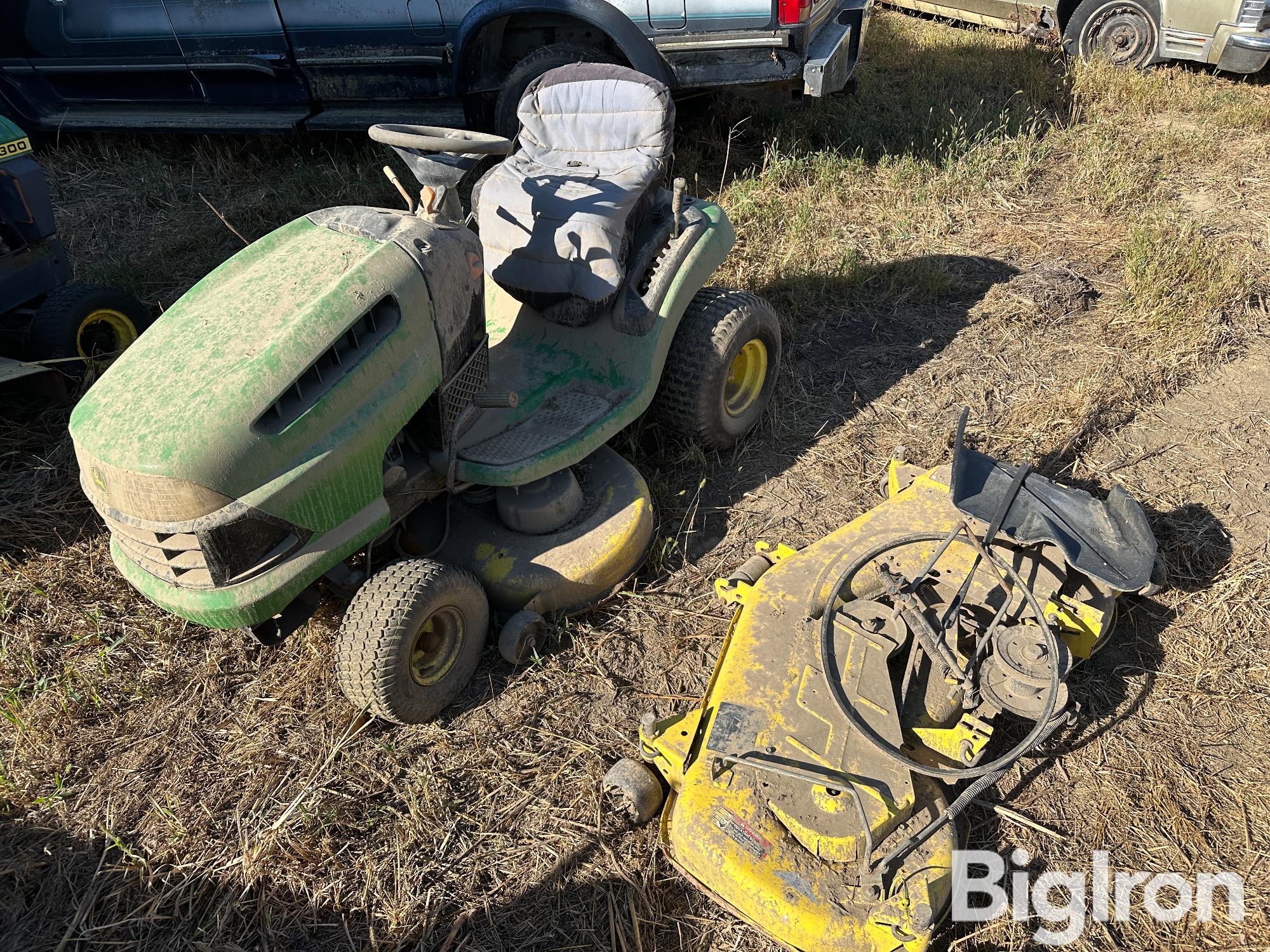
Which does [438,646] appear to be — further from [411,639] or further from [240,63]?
[240,63]

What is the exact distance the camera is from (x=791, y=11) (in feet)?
15.3

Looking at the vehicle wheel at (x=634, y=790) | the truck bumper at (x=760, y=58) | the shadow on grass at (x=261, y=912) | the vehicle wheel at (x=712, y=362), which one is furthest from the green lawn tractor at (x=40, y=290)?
the truck bumper at (x=760, y=58)

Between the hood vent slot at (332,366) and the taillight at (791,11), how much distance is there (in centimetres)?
331

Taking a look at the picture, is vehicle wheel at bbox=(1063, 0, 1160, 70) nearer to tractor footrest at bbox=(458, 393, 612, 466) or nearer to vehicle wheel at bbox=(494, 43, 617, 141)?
vehicle wheel at bbox=(494, 43, 617, 141)

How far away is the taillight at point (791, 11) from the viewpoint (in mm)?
4648

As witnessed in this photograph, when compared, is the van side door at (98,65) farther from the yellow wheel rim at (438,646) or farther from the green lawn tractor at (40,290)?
the yellow wheel rim at (438,646)

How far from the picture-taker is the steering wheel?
2.50 metres

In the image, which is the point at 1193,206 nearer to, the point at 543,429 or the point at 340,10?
the point at 543,429

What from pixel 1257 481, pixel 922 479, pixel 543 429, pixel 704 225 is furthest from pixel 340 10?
pixel 1257 481

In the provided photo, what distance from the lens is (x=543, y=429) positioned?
9.85ft

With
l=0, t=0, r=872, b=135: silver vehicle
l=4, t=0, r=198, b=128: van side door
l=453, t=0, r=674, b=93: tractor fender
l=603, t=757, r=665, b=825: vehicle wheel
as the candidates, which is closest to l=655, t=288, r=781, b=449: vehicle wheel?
l=603, t=757, r=665, b=825: vehicle wheel

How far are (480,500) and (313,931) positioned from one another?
1351 mm

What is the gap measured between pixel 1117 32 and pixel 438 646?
7132mm

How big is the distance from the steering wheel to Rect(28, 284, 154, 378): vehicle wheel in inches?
79.4
